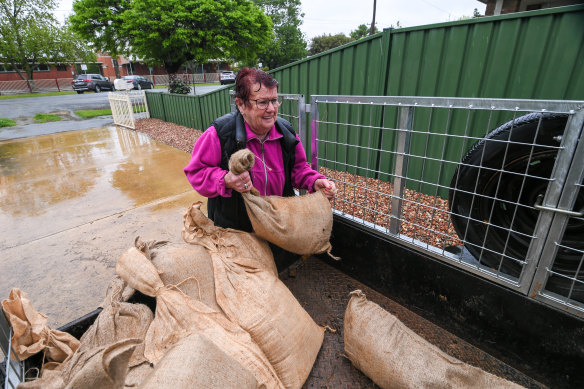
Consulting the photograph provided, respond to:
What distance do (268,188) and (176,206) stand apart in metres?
2.39

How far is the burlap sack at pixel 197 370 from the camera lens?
1003 mm

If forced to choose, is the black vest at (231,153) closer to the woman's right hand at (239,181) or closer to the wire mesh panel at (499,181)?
the woman's right hand at (239,181)

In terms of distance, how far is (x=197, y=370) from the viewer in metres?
1.05

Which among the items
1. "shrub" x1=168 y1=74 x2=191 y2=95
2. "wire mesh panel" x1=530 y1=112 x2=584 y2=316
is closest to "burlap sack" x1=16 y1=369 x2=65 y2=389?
"wire mesh panel" x1=530 y1=112 x2=584 y2=316

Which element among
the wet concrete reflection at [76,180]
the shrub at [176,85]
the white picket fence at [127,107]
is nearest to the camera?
the wet concrete reflection at [76,180]

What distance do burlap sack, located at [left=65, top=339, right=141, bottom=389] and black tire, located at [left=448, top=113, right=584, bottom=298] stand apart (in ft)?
5.24

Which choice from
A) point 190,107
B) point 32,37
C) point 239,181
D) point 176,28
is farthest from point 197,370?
point 32,37

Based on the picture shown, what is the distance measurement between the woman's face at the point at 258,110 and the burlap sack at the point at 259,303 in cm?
63

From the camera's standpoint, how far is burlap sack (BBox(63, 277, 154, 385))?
129 cm

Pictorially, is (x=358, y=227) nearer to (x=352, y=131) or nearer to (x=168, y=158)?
(x=352, y=131)

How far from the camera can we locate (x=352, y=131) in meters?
4.33

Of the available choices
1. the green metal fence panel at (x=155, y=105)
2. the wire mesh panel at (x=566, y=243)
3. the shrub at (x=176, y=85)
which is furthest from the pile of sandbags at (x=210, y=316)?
the shrub at (x=176, y=85)

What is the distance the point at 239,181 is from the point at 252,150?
343mm

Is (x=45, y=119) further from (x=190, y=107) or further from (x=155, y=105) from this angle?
(x=190, y=107)
